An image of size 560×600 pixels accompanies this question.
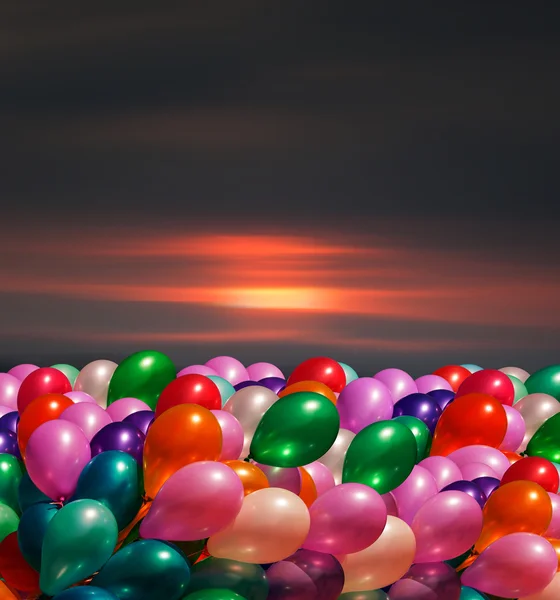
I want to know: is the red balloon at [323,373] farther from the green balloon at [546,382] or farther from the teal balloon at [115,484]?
the teal balloon at [115,484]

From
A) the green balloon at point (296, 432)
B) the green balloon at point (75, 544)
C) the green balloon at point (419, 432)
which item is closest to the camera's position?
the green balloon at point (75, 544)

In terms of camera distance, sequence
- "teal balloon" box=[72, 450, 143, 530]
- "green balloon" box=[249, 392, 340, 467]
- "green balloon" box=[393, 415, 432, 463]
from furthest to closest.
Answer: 1. "green balloon" box=[393, 415, 432, 463]
2. "green balloon" box=[249, 392, 340, 467]
3. "teal balloon" box=[72, 450, 143, 530]

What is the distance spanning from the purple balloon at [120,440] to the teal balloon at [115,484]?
70 millimetres

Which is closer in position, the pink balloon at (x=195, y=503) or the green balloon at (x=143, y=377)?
the pink balloon at (x=195, y=503)

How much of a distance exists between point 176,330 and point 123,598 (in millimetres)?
2873

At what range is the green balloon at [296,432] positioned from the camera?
176cm

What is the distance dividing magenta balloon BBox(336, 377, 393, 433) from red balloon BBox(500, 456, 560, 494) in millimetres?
302

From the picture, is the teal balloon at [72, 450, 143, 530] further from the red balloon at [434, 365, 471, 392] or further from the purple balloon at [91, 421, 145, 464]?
the red balloon at [434, 365, 471, 392]

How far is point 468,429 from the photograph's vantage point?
2.14 meters

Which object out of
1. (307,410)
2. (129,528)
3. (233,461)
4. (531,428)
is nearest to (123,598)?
(129,528)

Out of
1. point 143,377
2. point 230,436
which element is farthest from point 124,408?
point 230,436

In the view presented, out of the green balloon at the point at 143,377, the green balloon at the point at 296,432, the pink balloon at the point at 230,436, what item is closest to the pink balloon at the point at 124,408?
the green balloon at the point at 143,377

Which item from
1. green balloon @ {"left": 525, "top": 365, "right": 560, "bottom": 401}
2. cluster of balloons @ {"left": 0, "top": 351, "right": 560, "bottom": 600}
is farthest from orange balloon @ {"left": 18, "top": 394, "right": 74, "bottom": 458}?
green balloon @ {"left": 525, "top": 365, "right": 560, "bottom": 401}

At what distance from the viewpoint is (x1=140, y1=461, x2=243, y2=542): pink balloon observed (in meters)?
1.57
